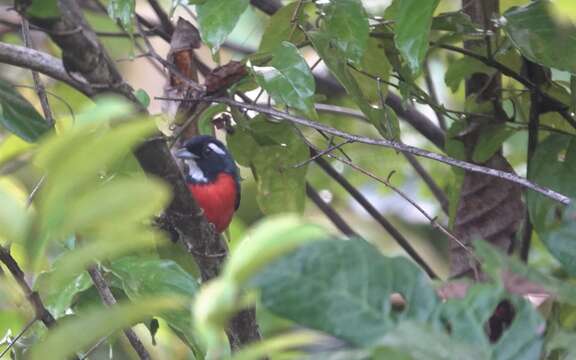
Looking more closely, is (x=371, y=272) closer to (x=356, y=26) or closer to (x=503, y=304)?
(x=503, y=304)

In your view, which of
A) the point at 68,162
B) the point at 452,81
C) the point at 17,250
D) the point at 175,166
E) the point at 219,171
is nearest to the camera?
the point at 68,162

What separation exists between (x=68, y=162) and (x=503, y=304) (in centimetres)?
148

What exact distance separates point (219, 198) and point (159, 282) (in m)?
2.37

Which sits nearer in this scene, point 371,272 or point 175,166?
point 371,272

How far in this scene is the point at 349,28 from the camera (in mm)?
2490

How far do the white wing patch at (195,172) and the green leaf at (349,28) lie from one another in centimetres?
243

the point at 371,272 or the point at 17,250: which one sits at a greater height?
the point at 371,272

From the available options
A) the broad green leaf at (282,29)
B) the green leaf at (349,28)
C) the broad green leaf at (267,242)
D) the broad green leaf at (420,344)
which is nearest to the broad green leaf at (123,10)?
the broad green leaf at (282,29)

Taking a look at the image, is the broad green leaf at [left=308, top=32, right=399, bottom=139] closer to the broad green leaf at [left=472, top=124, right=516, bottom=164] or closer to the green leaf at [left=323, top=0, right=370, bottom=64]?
the green leaf at [left=323, top=0, right=370, bottom=64]

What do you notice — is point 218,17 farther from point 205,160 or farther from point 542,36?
point 205,160

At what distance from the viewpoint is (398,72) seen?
2.82 meters

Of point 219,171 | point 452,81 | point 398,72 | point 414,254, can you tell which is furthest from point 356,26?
point 219,171

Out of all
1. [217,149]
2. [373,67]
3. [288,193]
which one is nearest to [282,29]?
[373,67]

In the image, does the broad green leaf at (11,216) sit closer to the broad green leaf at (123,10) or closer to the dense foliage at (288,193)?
the dense foliage at (288,193)
